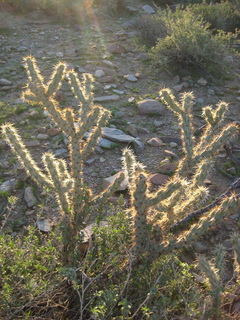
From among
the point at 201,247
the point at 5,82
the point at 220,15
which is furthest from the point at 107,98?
the point at 220,15

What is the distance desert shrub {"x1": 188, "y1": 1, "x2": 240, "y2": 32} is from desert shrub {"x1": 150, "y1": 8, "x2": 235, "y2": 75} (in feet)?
6.46

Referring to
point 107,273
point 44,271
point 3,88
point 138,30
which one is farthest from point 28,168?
point 138,30

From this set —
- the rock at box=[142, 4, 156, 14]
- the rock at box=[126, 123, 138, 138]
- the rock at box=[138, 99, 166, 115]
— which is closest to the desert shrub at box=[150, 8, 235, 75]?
the rock at box=[138, 99, 166, 115]

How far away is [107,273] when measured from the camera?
2.84 m

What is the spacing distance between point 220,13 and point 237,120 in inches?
187

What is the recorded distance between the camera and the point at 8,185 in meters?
4.15

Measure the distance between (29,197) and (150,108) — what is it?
2.72 m

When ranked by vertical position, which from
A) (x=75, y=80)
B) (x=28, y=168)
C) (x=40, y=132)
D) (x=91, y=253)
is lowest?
(x=40, y=132)

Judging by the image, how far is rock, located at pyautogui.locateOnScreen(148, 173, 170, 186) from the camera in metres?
4.37

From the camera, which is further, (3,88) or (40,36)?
(40,36)

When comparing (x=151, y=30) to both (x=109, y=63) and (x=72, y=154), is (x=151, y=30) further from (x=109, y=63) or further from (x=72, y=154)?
(x=72, y=154)

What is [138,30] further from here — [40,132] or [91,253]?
[91,253]

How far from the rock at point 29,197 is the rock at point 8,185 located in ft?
0.66

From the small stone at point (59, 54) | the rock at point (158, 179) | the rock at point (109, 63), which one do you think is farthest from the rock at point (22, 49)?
the rock at point (158, 179)
